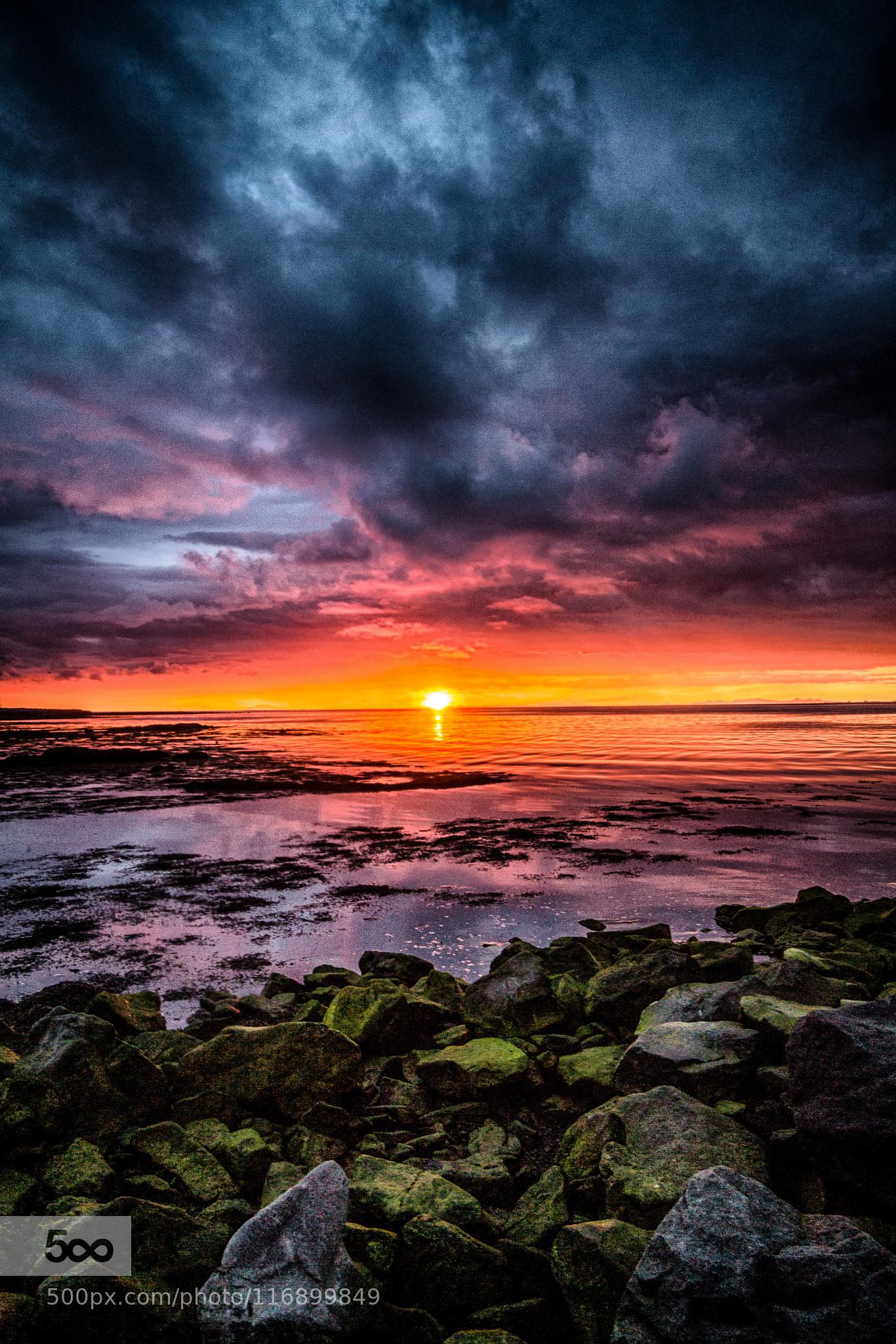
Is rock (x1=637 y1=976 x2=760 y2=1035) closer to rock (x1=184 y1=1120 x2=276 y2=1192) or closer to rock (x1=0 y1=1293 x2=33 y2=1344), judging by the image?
rock (x1=184 y1=1120 x2=276 y2=1192)

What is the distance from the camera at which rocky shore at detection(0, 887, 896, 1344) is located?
250cm

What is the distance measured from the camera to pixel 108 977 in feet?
22.3

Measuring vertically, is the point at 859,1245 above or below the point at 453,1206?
above

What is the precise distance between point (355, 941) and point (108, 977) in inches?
108

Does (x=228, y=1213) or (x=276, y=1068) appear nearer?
(x=228, y=1213)

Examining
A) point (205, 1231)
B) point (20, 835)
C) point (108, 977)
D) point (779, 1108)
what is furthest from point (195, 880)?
point (779, 1108)

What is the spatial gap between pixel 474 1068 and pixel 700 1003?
1.78 meters

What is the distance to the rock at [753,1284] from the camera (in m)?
2.29

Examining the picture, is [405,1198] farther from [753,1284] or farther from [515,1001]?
[515,1001]

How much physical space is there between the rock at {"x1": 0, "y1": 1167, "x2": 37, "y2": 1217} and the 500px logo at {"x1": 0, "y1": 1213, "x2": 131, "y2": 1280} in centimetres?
15

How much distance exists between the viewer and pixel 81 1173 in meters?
3.47

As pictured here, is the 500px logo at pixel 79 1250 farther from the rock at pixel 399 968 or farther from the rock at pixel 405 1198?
the rock at pixel 399 968

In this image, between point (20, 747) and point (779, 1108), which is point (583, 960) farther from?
point (20, 747)

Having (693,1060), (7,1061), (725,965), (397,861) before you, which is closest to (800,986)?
(725,965)
